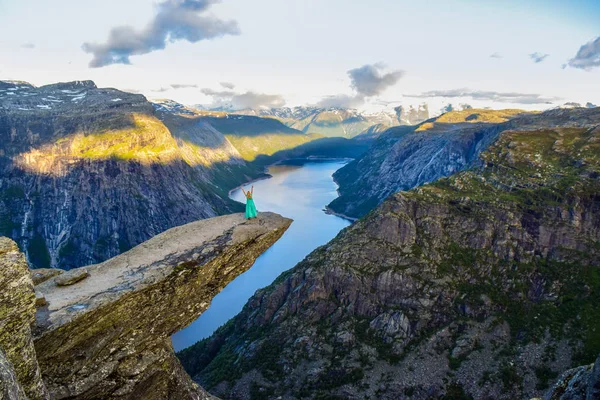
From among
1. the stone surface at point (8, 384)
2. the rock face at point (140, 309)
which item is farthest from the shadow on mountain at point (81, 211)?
the stone surface at point (8, 384)

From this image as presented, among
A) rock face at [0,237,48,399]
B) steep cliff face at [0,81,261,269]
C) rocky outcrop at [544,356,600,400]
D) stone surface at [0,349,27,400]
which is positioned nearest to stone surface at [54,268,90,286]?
rock face at [0,237,48,399]

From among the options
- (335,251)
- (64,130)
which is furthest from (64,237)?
(335,251)

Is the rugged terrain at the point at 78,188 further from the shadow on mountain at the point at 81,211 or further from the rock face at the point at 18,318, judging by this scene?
the rock face at the point at 18,318

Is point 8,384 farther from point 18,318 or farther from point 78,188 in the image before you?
point 78,188

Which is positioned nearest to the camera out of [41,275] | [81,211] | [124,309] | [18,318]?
[18,318]

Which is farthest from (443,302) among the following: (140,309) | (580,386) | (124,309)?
(124,309)

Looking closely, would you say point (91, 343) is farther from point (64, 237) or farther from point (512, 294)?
point (64, 237)
